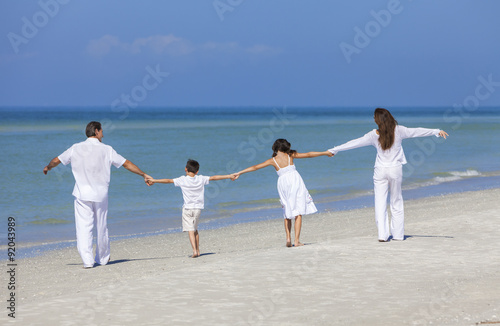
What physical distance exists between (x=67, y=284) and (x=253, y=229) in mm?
5572

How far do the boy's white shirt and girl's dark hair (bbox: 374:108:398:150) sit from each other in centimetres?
242

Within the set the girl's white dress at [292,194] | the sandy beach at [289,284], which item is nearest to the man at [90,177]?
the sandy beach at [289,284]

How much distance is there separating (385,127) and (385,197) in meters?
0.98

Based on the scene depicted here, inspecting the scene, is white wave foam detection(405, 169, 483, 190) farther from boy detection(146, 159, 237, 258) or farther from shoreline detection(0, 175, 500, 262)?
boy detection(146, 159, 237, 258)

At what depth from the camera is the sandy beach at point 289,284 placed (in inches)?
231

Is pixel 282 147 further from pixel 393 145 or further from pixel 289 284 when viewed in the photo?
pixel 289 284

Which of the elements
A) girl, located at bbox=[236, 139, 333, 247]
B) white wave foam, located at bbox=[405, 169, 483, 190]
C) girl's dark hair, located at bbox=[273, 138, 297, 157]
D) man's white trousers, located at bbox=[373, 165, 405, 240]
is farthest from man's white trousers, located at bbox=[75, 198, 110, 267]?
white wave foam, located at bbox=[405, 169, 483, 190]

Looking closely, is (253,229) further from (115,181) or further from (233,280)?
(115,181)

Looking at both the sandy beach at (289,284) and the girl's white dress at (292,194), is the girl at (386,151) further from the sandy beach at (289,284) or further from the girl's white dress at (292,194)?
the girl's white dress at (292,194)

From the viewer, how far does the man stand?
8492 millimetres

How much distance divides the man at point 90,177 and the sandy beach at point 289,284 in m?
0.59

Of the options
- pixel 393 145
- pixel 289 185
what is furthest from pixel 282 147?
pixel 393 145

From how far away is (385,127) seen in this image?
348 inches

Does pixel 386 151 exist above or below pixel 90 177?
above
